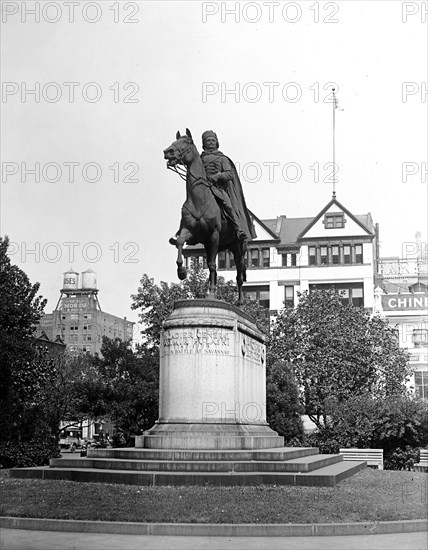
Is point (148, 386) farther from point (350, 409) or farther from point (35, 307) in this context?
point (350, 409)

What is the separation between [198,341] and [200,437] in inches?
93.2

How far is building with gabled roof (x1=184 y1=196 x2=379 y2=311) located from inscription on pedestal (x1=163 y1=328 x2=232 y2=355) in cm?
6284

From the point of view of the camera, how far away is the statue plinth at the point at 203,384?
18.0 meters

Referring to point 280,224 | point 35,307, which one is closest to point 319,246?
point 280,224

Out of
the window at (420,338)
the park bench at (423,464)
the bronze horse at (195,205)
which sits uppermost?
the bronze horse at (195,205)

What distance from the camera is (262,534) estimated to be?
11.7 m

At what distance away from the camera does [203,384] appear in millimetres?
18594

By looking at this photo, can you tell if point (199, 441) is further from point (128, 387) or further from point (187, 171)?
point (128, 387)

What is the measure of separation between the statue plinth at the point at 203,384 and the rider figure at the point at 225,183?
2.69 m

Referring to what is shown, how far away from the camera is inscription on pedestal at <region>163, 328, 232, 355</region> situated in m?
18.8

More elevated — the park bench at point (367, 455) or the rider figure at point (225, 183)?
the rider figure at point (225, 183)

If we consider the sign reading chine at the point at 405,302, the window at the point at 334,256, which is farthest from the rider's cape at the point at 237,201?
the sign reading chine at the point at 405,302

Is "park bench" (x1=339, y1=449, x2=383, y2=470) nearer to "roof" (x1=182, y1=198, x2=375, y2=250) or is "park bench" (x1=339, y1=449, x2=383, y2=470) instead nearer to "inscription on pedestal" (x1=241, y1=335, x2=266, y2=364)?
"inscription on pedestal" (x1=241, y1=335, x2=266, y2=364)

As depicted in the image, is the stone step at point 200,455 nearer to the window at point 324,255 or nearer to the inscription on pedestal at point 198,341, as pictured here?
the inscription on pedestal at point 198,341
